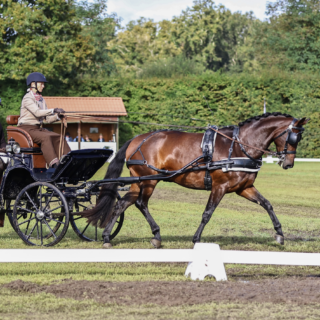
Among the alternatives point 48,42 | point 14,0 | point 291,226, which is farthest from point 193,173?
point 14,0

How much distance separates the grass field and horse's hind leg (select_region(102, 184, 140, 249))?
238 millimetres

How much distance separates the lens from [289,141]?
7.11 meters

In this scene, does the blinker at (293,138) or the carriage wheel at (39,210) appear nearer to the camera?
the blinker at (293,138)

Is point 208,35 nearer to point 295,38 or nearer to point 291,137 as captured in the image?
point 295,38

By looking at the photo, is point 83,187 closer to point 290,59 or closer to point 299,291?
point 299,291

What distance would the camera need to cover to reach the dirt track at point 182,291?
475 centimetres

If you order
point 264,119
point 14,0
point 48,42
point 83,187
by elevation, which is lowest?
point 83,187

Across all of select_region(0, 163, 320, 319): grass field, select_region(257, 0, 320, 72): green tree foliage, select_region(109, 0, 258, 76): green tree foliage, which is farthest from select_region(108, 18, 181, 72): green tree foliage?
select_region(0, 163, 320, 319): grass field

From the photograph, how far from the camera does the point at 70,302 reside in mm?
4656

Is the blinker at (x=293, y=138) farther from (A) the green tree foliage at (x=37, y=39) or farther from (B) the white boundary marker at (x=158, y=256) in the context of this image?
(A) the green tree foliage at (x=37, y=39)

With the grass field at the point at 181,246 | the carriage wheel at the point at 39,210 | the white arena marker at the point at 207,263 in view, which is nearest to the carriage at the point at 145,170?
the carriage wheel at the point at 39,210

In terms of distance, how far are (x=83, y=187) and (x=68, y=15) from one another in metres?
25.4

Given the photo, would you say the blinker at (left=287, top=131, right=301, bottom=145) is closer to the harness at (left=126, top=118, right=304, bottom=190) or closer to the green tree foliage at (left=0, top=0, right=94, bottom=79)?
the harness at (left=126, top=118, right=304, bottom=190)

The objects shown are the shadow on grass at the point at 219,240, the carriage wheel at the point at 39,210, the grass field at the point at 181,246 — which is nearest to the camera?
the grass field at the point at 181,246
